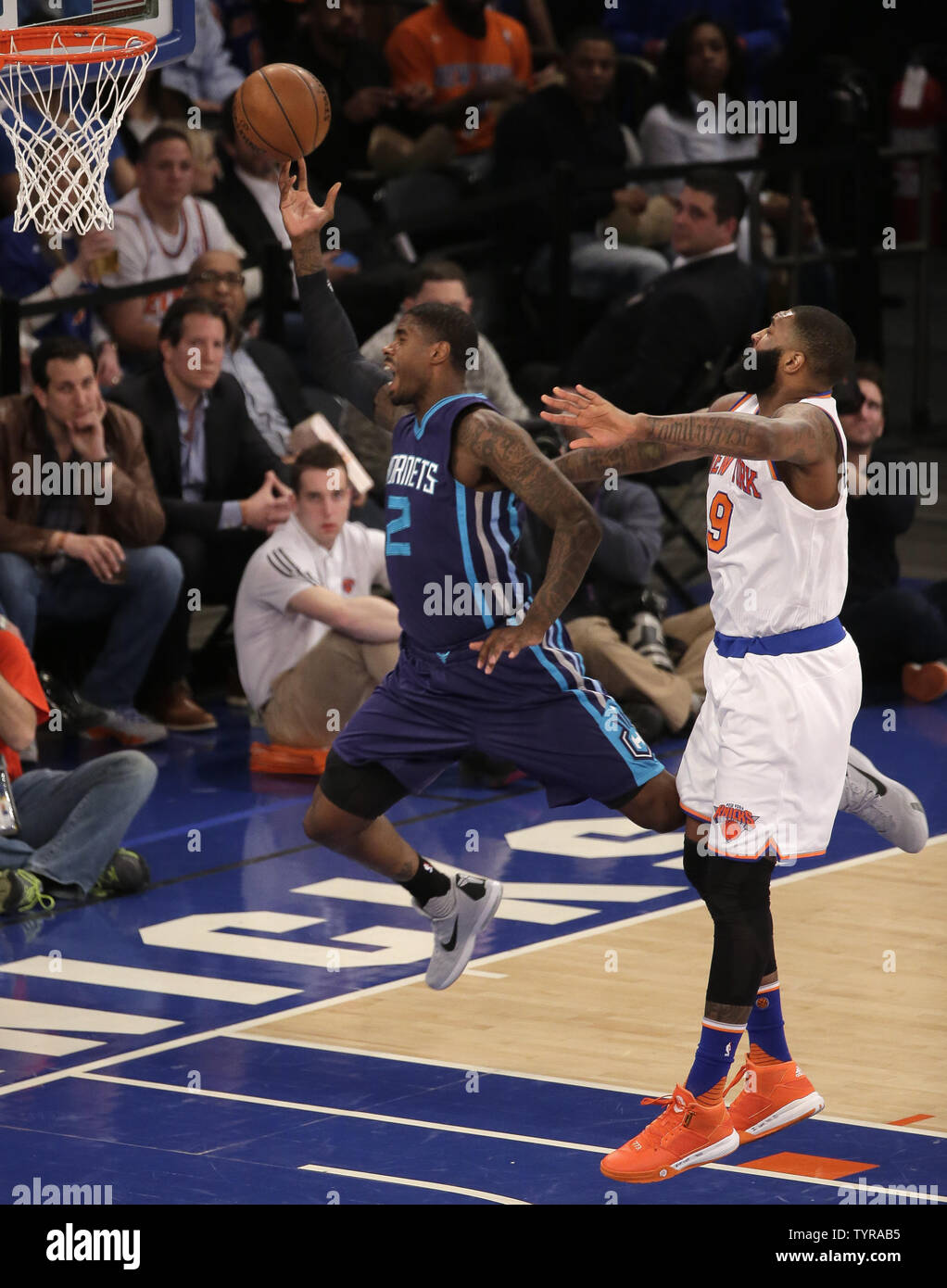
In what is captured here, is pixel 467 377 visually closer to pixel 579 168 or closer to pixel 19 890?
pixel 579 168

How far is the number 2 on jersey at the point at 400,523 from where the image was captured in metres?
6.36

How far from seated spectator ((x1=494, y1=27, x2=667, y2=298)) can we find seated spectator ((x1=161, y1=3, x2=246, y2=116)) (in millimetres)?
1813

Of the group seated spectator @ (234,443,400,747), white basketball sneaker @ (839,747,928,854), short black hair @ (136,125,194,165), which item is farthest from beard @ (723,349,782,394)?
short black hair @ (136,125,194,165)

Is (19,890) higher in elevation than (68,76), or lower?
lower

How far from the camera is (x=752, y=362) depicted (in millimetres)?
5531

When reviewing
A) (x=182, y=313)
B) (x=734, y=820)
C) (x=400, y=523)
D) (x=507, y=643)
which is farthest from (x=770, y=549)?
(x=182, y=313)

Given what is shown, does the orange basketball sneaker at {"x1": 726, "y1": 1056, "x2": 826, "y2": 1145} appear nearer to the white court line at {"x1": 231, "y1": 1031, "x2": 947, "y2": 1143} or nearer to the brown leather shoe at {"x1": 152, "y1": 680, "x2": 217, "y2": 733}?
the white court line at {"x1": 231, "y1": 1031, "x2": 947, "y2": 1143}

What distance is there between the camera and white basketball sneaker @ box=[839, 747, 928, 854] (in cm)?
617

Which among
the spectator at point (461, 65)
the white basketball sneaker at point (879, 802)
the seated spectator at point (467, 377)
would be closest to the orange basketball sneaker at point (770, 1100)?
the white basketball sneaker at point (879, 802)

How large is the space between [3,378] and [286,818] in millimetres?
2775

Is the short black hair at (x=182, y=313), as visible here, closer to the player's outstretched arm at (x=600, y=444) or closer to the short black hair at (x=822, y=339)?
the player's outstretched arm at (x=600, y=444)

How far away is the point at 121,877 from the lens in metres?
7.98

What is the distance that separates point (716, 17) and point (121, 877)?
9870 millimetres

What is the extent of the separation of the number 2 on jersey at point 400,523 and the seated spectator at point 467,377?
415 cm
